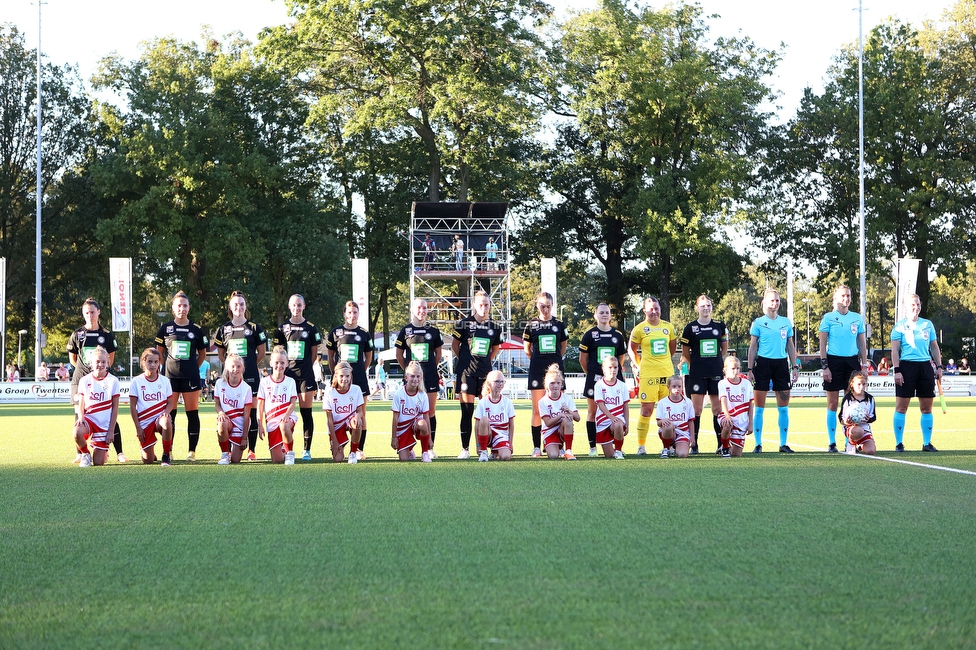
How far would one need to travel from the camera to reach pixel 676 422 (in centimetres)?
1142

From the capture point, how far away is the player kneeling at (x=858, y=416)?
11789mm

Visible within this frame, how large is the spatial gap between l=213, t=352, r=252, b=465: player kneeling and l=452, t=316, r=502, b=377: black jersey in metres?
2.46

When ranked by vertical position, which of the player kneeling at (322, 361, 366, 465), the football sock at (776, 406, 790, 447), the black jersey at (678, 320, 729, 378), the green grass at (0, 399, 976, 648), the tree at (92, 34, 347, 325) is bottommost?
the green grass at (0, 399, 976, 648)

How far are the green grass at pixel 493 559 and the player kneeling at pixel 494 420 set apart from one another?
64.6 inches

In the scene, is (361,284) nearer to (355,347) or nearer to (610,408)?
(355,347)

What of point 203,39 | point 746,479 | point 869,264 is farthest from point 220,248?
point 746,479

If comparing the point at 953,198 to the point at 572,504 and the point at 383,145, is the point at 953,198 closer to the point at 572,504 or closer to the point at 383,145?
the point at 383,145

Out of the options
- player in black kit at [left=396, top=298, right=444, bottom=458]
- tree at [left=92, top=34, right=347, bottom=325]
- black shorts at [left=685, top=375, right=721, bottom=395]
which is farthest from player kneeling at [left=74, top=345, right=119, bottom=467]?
tree at [left=92, top=34, right=347, bottom=325]

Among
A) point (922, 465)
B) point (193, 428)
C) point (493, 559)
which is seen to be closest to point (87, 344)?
point (193, 428)

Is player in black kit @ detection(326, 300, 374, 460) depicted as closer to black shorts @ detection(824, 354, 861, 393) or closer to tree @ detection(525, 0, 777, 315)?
black shorts @ detection(824, 354, 861, 393)

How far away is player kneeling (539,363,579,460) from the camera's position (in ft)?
36.9

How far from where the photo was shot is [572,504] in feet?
24.3

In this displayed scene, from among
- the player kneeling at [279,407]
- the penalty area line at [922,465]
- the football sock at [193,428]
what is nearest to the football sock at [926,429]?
the penalty area line at [922,465]

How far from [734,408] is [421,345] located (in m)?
3.54
